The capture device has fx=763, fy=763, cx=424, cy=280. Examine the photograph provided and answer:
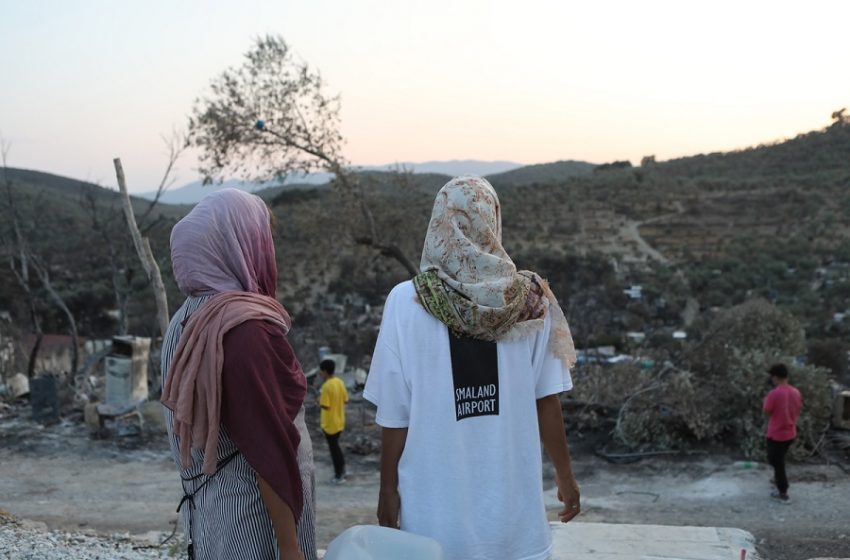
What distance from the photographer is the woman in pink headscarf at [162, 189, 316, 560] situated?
1911 mm

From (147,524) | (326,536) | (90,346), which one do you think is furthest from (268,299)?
(90,346)

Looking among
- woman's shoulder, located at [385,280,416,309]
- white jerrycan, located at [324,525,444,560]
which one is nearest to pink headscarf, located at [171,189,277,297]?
woman's shoulder, located at [385,280,416,309]

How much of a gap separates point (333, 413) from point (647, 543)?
4.16 metres

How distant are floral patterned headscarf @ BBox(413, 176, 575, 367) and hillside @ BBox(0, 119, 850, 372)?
849 centimetres

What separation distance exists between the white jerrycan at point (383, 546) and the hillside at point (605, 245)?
8.69 metres

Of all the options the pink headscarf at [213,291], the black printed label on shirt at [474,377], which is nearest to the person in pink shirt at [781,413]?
the black printed label on shirt at [474,377]

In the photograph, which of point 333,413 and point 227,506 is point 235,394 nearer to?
point 227,506

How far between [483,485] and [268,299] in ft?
2.60

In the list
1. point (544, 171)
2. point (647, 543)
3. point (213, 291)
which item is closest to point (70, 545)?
point (647, 543)

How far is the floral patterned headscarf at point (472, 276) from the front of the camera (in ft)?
6.94

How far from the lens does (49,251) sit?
1092 inches

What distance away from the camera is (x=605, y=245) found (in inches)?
1025

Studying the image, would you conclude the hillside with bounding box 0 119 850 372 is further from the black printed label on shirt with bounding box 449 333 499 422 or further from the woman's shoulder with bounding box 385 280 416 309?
the black printed label on shirt with bounding box 449 333 499 422

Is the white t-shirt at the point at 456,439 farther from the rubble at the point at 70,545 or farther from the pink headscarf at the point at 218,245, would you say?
the rubble at the point at 70,545
